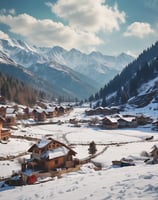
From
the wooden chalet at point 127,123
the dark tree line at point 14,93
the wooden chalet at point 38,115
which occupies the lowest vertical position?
the wooden chalet at point 127,123

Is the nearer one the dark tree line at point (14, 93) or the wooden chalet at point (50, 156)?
the wooden chalet at point (50, 156)

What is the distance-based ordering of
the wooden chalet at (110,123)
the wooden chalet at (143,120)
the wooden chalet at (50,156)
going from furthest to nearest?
the wooden chalet at (143,120)
the wooden chalet at (110,123)
the wooden chalet at (50,156)

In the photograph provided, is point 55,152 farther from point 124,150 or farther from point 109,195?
point 109,195

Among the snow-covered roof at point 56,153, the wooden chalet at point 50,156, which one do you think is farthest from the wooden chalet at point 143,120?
the snow-covered roof at point 56,153

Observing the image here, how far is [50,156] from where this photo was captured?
44.6m

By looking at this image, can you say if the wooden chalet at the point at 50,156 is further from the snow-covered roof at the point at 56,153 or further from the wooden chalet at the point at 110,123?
the wooden chalet at the point at 110,123

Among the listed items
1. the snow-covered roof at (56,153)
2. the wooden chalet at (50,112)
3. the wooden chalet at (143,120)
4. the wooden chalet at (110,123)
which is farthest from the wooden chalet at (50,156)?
the wooden chalet at (50,112)

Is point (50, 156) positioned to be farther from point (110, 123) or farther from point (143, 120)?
point (143, 120)

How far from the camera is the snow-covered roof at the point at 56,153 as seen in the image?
147ft

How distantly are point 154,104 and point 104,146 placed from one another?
3446 inches

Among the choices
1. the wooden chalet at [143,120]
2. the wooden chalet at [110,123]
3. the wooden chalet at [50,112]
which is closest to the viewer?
the wooden chalet at [110,123]

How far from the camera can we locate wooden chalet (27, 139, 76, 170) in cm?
4444

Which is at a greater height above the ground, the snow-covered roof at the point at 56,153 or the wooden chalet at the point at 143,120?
the wooden chalet at the point at 143,120

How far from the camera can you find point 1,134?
227 ft
